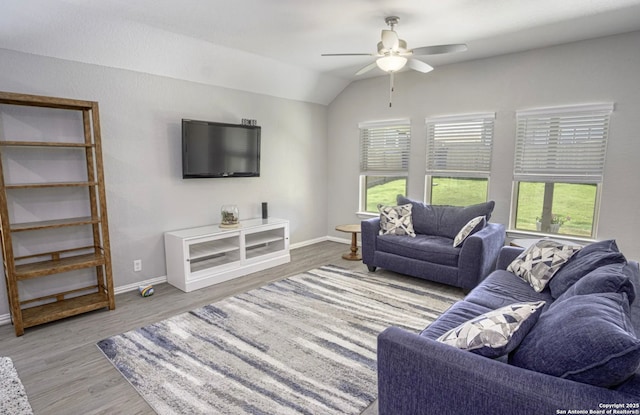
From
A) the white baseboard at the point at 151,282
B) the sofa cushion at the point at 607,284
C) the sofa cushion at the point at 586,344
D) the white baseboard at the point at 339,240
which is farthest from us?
the white baseboard at the point at 339,240

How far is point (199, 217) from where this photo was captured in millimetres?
4488

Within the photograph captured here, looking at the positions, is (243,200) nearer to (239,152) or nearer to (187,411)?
(239,152)

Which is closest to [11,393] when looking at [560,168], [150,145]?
[150,145]

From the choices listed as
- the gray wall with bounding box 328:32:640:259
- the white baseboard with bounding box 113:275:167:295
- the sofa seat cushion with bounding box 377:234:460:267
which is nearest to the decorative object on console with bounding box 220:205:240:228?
the white baseboard with bounding box 113:275:167:295

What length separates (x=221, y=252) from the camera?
14.3 feet

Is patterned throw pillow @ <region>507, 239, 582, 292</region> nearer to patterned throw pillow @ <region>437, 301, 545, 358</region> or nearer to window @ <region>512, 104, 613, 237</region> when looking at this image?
patterned throw pillow @ <region>437, 301, 545, 358</region>

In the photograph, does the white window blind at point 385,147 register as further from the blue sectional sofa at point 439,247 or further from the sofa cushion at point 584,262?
the sofa cushion at point 584,262

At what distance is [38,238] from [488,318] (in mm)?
3800

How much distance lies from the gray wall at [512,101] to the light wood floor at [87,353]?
3.02 meters

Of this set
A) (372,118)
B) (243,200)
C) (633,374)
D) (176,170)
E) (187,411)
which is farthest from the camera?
A: (372,118)

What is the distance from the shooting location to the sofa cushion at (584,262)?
7.01ft

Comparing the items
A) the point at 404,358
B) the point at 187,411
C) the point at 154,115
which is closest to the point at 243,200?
the point at 154,115

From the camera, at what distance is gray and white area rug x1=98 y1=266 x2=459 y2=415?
2123 millimetres

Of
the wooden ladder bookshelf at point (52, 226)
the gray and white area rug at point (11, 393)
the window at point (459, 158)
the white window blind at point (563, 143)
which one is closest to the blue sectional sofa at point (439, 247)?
the window at point (459, 158)
